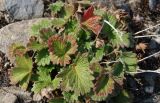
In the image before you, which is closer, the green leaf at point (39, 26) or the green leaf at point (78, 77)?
the green leaf at point (78, 77)

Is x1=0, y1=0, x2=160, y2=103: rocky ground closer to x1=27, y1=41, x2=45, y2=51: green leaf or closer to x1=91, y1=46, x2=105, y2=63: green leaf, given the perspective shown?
x1=27, y1=41, x2=45, y2=51: green leaf

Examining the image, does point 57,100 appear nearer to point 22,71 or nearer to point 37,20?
point 22,71

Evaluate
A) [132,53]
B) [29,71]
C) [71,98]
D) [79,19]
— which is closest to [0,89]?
[29,71]

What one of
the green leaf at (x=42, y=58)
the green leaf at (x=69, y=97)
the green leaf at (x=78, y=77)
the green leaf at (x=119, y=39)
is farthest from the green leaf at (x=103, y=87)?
the green leaf at (x=42, y=58)

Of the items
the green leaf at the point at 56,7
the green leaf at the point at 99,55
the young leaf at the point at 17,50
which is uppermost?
the green leaf at the point at 56,7

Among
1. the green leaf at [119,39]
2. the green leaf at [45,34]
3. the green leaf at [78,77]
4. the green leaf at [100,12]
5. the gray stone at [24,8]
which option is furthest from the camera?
the gray stone at [24,8]

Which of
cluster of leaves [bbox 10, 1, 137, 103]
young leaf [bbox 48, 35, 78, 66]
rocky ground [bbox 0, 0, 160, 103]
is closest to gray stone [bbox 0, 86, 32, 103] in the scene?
rocky ground [bbox 0, 0, 160, 103]

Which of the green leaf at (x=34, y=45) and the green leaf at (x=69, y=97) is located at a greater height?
the green leaf at (x=34, y=45)

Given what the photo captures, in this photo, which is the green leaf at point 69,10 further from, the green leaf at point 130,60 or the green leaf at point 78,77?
the green leaf at point 130,60
